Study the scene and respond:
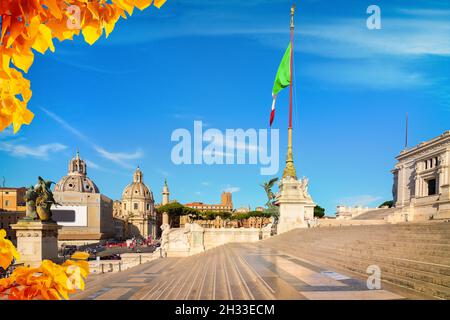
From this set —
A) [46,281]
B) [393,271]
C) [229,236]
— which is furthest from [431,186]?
[46,281]

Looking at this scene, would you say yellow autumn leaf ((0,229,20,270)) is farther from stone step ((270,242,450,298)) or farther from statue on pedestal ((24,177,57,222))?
statue on pedestal ((24,177,57,222))

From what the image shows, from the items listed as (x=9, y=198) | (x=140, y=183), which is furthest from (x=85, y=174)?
(x=9, y=198)

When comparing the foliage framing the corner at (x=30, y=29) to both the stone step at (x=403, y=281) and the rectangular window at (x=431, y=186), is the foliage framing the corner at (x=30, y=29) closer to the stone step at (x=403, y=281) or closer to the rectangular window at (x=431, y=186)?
the stone step at (x=403, y=281)

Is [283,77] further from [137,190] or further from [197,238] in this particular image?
[137,190]

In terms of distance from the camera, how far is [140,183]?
352 feet

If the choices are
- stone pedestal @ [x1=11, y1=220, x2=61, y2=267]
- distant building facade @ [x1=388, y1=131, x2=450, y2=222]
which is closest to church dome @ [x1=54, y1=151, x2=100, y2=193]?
stone pedestal @ [x1=11, y1=220, x2=61, y2=267]

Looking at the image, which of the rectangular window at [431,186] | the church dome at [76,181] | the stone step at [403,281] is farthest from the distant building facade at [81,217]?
the stone step at [403,281]

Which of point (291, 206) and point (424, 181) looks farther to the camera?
point (424, 181)

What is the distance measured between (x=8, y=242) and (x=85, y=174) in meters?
105

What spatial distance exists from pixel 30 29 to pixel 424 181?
41614mm

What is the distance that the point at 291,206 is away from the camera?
25047 millimetres

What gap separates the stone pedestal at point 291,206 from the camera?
24.9 metres

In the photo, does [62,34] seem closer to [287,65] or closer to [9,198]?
[287,65]

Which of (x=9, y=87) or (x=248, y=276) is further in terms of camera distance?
(x=248, y=276)
